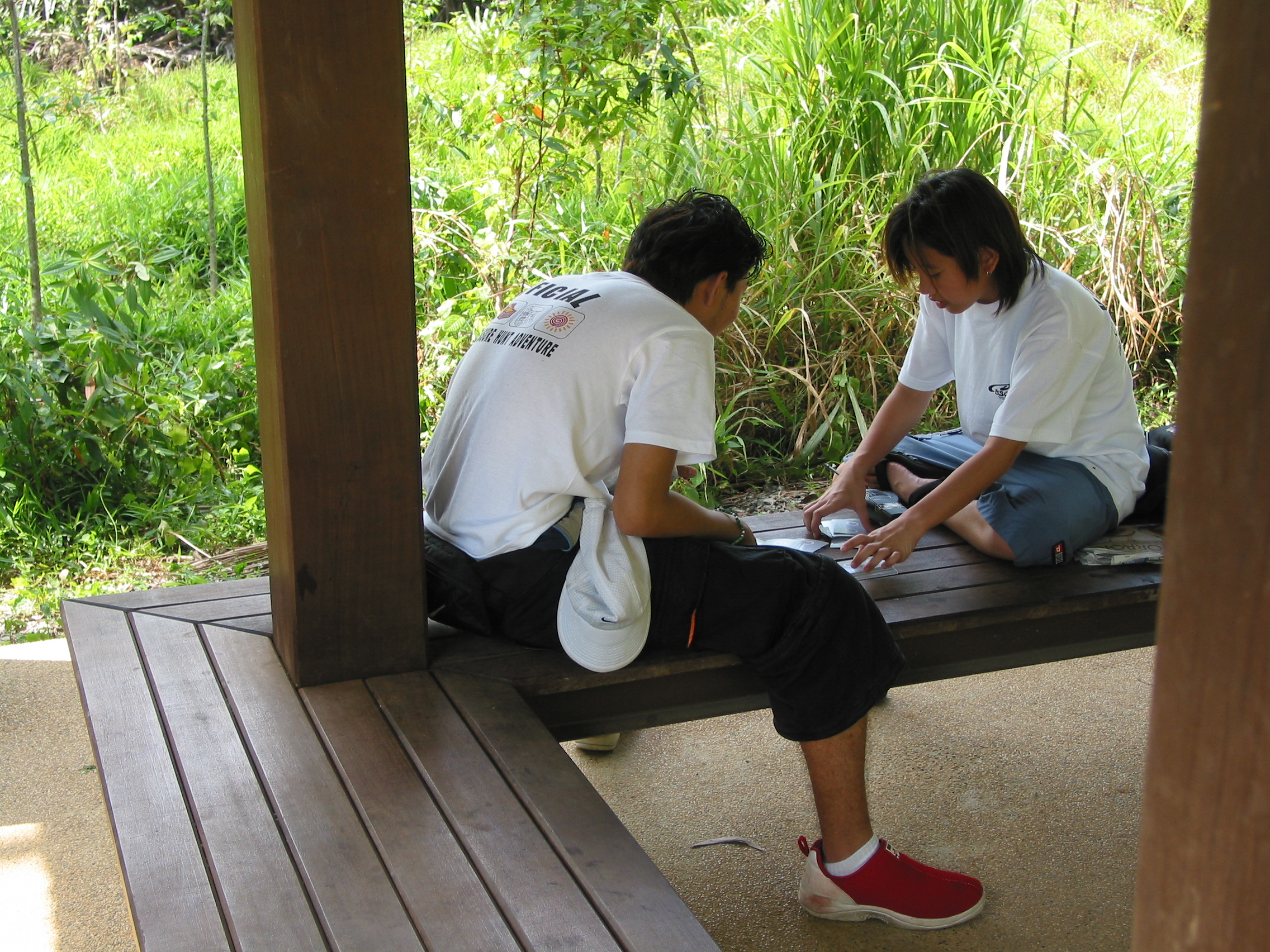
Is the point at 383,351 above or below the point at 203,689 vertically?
above

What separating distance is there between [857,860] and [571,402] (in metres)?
0.94

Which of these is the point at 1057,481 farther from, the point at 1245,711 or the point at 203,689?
the point at 1245,711

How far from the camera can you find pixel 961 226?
2426 mm

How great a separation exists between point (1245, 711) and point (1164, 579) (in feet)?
0.27

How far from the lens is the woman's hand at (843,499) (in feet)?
9.17

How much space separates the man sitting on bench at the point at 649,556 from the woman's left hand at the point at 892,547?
32 centimetres

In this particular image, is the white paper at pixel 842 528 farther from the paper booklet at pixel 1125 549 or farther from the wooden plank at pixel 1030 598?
the paper booklet at pixel 1125 549

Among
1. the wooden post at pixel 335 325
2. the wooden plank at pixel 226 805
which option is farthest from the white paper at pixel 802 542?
the wooden plank at pixel 226 805

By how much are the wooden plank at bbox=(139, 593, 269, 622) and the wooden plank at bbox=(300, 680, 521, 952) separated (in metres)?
0.40

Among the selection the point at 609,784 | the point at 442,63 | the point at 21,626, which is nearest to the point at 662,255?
the point at 609,784

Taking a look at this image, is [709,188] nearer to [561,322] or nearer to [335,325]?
[561,322]

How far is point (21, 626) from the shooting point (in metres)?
3.28

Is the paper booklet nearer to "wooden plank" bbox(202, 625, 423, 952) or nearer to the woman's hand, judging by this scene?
the woman's hand

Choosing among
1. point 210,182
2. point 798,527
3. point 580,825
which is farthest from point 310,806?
point 210,182
